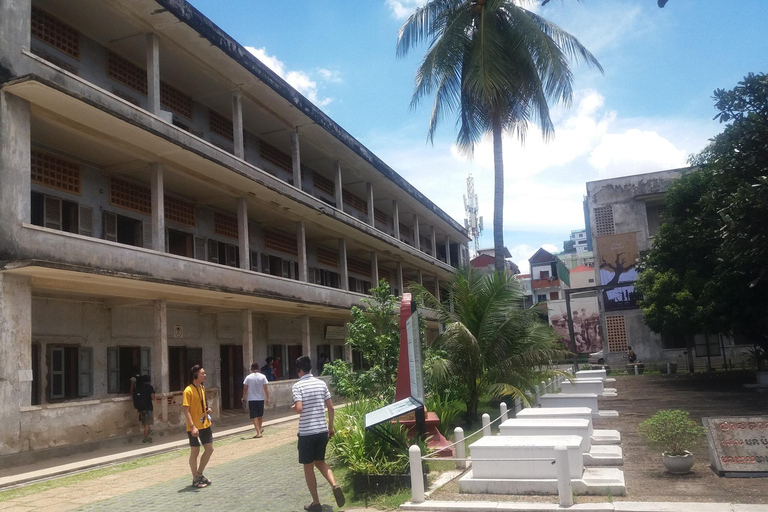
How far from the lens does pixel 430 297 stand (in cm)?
1484

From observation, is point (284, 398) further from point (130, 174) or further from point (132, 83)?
point (132, 83)

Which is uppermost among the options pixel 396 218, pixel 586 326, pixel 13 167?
pixel 396 218

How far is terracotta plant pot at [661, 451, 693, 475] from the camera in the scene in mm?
8180

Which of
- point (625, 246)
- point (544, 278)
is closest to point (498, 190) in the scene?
point (625, 246)

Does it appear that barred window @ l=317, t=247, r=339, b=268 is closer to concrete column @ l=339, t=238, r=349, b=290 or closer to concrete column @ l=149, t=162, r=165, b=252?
concrete column @ l=339, t=238, r=349, b=290

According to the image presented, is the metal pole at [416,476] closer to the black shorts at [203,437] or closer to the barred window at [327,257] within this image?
the black shorts at [203,437]

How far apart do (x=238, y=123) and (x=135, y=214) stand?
13.2 feet

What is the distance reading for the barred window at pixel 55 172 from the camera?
14.1 metres

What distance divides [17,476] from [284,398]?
10037mm

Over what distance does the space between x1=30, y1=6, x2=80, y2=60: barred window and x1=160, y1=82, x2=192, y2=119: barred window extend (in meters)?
3.16

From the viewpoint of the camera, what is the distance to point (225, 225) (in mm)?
20953

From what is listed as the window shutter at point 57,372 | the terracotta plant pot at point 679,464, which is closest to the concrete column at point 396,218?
the window shutter at point 57,372

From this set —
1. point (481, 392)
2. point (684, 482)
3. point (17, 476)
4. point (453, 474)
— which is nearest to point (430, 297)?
point (481, 392)

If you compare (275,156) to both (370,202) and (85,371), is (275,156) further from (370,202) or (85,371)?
(85,371)
